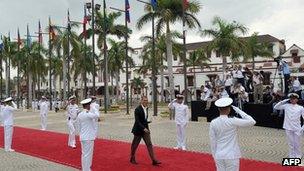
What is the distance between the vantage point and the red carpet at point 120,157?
12289mm

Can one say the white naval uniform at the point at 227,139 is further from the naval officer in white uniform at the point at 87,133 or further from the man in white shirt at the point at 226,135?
the naval officer in white uniform at the point at 87,133

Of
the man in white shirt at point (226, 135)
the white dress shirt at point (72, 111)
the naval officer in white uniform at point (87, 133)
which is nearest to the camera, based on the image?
the man in white shirt at point (226, 135)

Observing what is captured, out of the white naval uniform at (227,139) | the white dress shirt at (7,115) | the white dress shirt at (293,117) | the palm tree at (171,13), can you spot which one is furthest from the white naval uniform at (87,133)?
the palm tree at (171,13)

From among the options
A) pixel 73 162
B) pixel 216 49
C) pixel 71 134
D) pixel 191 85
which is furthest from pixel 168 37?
pixel 191 85

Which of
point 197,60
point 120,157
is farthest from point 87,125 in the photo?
point 197,60

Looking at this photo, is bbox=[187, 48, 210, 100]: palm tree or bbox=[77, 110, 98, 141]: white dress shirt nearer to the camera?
bbox=[77, 110, 98, 141]: white dress shirt

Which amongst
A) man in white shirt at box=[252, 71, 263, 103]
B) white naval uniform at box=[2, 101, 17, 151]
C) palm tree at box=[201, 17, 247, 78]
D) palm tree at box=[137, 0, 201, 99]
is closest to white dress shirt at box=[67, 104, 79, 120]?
white naval uniform at box=[2, 101, 17, 151]

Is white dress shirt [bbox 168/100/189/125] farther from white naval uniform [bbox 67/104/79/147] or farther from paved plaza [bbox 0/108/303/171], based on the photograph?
white naval uniform [bbox 67/104/79/147]

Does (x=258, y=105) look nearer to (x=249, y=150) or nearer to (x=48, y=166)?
(x=249, y=150)

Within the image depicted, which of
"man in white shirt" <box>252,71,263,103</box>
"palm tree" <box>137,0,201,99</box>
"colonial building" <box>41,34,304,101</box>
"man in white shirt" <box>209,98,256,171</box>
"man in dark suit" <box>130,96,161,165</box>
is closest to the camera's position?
"man in white shirt" <box>209,98,256,171</box>

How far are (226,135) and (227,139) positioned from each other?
0.22 feet

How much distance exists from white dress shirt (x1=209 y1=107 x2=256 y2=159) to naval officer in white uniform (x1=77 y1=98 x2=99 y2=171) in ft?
15.2

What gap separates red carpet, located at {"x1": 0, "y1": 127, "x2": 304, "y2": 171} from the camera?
12.3 m

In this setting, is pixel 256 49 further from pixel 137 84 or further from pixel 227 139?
pixel 227 139
